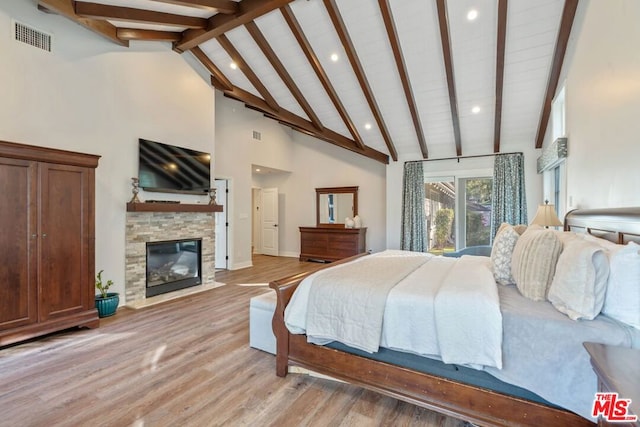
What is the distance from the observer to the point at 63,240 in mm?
2996

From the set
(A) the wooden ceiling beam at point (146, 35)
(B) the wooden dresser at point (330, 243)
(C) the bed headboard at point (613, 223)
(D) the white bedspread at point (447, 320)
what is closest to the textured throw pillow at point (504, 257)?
(D) the white bedspread at point (447, 320)

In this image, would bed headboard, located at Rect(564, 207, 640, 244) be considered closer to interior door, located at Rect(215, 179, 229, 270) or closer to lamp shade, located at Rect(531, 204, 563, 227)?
lamp shade, located at Rect(531, 204, 563, 227)

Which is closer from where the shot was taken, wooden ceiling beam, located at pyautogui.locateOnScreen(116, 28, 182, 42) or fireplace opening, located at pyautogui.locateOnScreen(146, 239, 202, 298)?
wooden ceiling beam, located at pyautogui.locateOnScreen(116, 28, 182, 42)

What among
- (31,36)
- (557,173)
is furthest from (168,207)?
(557,173)

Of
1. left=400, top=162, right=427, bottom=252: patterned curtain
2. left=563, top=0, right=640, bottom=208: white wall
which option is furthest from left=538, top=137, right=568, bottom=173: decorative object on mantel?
left=400, top=162, right=427, bottom=252: patterned curtain

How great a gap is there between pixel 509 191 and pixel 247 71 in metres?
5.26

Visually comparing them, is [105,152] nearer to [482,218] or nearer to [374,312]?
[374,312]

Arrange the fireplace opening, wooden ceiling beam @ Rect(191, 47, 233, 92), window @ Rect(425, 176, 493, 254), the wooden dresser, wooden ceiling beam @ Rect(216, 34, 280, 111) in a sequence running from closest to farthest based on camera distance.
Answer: the fireplace opening
wooden ceiling beam @ Rect(216, 34, 280, 111)
wooden ceiling beam @ Rect(191, 47, 233, 92)
window @ Rect(425, 176, 493, 254)
the wooden dresser

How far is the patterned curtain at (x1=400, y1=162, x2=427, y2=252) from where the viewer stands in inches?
255

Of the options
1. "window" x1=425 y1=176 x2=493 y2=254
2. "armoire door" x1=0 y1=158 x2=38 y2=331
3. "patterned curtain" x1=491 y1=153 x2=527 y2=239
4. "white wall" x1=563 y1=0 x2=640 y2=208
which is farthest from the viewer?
"window" x1=425 y1=176 x2=493 y2=254

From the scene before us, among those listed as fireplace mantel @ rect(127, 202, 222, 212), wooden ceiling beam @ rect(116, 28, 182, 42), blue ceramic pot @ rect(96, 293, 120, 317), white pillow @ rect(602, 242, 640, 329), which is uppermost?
wooden ceiling beam @ rect(116, 28, 182, 42)

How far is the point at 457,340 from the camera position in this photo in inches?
64.4

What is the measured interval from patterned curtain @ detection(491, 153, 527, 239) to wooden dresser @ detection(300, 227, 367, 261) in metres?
2.81

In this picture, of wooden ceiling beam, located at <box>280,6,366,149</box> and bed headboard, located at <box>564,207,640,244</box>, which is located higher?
wooden ceiling beam, located at <box>280,6,366,149</box>
